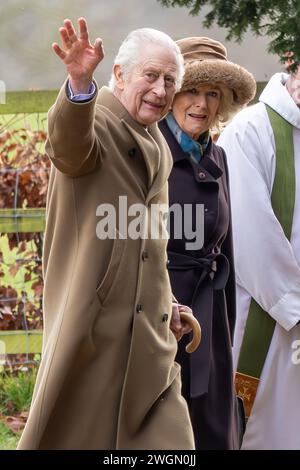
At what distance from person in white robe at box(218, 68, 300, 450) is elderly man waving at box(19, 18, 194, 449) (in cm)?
142

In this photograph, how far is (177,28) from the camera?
29.4 ft

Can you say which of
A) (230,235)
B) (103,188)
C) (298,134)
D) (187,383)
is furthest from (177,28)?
(103,188)

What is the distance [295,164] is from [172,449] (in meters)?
2.04

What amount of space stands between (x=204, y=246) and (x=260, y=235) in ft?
1.74

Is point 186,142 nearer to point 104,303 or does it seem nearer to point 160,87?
point 160,87

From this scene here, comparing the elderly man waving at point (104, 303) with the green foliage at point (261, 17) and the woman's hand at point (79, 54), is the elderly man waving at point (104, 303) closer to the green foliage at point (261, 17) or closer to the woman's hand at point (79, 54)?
the woman's hand at point (79, 54)

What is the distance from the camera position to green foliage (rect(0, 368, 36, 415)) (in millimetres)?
8422

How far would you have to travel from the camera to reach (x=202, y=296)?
20.4 feet

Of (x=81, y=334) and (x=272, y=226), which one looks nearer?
(x=81, y=334)

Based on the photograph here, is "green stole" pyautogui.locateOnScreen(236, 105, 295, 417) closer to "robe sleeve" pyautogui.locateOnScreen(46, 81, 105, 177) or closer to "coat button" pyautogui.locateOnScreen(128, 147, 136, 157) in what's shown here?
"coat button" pyautogui.locateOnScreen(128, 147, 136, 157)

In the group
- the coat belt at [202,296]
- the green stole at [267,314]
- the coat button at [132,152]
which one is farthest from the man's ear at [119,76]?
the green stole at [267,314]

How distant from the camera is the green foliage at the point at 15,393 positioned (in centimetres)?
842

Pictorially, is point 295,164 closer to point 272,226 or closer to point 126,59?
point 272,226

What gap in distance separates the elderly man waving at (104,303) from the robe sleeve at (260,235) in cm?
141
